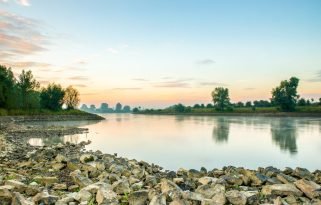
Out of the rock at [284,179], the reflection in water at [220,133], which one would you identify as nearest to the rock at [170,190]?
the rock at [284,179]

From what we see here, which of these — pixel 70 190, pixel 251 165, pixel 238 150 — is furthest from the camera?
pixel 238 150

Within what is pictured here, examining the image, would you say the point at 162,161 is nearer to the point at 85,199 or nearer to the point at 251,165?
the point at 251,165

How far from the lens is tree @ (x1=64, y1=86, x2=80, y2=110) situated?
407ft

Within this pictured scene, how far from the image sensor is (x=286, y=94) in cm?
12475

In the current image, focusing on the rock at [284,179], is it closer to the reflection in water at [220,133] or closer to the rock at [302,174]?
the rock at [302,174]

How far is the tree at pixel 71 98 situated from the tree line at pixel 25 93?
8.52 meters

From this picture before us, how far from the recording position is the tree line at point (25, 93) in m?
72.0

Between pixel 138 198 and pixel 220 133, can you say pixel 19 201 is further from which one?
pixel 220 133

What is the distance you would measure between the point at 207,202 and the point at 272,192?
2.49m

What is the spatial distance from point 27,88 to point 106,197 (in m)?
83.0

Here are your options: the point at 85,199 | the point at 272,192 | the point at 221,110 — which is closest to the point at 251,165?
the point at 272,192

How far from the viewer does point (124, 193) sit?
8.59 meters

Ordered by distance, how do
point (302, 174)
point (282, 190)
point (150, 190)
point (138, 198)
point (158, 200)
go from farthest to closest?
point (302, 174), point (282, 190), point (150, 190), point (138, 198), point (158, 200)

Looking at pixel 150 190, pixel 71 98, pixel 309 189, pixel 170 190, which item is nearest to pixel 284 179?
pixel 309 189
